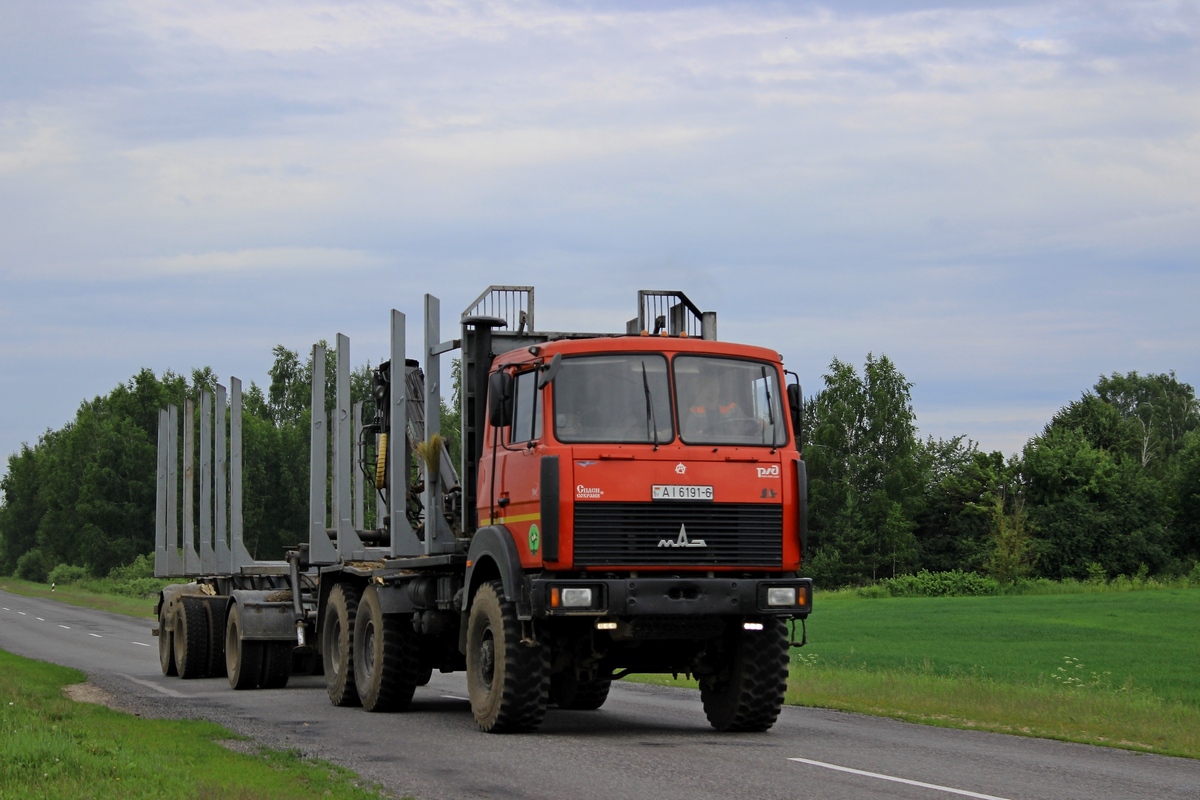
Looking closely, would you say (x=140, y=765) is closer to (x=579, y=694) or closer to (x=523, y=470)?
(x=523, y=470)

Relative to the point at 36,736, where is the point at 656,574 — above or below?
above

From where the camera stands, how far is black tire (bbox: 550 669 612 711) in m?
17.0

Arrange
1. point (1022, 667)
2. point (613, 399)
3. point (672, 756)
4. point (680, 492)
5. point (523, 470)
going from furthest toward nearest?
point (1022, 667), point (523, 470), point (613, 399), point (680, 492), point (672, 756)

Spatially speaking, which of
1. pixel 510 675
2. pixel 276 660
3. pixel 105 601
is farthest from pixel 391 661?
pixel 105 601

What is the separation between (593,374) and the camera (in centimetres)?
1375

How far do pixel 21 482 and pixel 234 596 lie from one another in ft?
439

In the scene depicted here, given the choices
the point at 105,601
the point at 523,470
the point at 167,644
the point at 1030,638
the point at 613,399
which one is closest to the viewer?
the point at 613,399

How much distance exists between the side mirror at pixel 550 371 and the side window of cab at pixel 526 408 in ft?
0.38

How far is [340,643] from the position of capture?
18.4m

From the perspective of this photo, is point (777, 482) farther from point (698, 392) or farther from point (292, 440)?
point (292, 440)

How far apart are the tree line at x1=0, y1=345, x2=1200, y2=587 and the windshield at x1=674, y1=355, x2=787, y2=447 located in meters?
58.8

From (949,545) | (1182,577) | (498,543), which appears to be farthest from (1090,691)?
(949,545)

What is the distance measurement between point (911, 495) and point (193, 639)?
71.6 meters

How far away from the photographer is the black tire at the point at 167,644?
24531 millimetres
